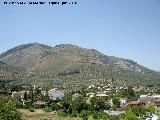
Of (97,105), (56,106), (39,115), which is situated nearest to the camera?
(39,115)

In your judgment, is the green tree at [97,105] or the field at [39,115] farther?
the green tree at [97,105]

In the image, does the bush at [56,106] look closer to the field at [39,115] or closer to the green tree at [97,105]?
the field at [39,115]

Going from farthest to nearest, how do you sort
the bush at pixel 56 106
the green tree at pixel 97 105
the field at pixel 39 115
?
the bush at pixel 56 106
the green tree at pixel 97 105
the field at pixel 39 115

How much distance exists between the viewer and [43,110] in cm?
7838

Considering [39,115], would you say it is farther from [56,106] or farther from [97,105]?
[97,105]

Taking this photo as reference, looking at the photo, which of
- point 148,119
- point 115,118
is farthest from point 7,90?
point 148,119

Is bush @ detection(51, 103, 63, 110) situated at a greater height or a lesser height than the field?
greater

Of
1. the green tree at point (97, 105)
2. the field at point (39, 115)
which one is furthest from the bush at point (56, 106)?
the green tree at point (97, 105)

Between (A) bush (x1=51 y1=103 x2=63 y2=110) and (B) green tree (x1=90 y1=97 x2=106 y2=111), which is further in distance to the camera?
(A) bush (x1=51 y1=103 x2=63 y2=110)

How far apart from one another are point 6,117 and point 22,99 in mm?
49822

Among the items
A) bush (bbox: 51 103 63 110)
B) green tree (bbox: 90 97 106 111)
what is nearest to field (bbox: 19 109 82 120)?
bush (bbox: 51 103 63 110)

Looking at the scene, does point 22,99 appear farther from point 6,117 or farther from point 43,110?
point 6,117

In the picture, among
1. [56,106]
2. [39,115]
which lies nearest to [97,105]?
[56,106]

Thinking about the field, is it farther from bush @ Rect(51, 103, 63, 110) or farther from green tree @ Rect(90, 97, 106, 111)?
green tree @ Rect(90, 97, 106, 111)
